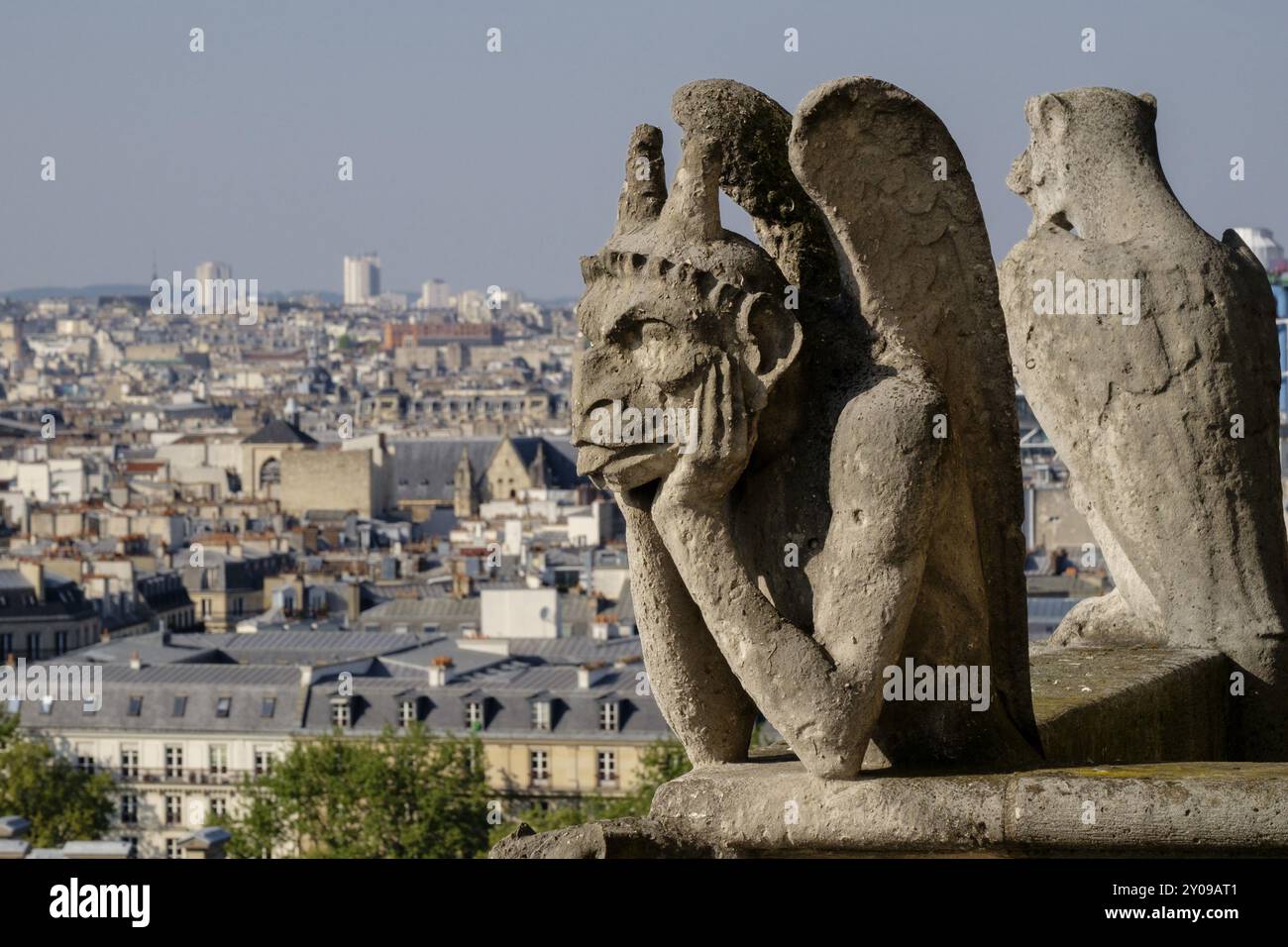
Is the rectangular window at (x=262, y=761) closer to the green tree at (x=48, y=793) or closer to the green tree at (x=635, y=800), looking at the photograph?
the green tree at (x=48, y=793)

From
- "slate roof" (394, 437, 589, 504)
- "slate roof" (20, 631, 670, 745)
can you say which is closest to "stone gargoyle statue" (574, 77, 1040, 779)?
"slate roof" (20, 631, 670, 745)

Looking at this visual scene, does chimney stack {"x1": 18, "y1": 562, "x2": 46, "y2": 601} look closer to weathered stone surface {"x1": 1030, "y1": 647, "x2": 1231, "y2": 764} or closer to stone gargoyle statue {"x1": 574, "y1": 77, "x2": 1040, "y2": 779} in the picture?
weathered stone surface {"x1": 1030, "y1": 647, "x2": 1231, "y2": 764}

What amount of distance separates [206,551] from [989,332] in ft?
259

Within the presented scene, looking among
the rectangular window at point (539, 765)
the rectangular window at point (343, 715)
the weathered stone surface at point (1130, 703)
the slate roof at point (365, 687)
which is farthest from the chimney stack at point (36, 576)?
the weathered stone surface at point (1130, 703)

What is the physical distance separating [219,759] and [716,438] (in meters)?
47.6

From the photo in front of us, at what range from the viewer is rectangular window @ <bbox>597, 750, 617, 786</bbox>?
46.8 m

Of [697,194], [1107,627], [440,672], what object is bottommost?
[440,672]

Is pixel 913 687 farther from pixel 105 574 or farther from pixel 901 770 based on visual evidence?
pixel 105 574

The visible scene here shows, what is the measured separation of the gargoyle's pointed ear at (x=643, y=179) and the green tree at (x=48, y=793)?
40945mm

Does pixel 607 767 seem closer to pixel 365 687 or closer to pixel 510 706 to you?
pixel 510 706

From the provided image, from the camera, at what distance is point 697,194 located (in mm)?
4297

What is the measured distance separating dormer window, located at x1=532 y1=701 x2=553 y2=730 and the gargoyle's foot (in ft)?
137

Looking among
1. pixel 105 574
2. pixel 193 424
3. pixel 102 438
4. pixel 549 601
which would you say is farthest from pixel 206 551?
pixel 193 424

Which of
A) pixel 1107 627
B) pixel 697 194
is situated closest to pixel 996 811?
pixel 697 194
